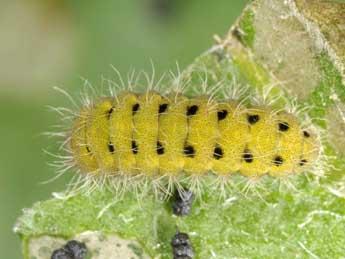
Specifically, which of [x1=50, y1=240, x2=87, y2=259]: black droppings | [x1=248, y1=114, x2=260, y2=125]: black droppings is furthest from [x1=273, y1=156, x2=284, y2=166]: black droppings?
[x1=50, y1=240, x2=87, y2=259]: black droppings

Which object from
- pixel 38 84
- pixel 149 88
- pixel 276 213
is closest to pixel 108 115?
pixel 149 88

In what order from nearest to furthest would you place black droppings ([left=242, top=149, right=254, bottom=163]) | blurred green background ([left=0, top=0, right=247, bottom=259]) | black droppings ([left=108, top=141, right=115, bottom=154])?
black droppings ([left=242, top=149, right=254, bottom=163]) < black droppings ([left=108, top=141, right=115, bottom=154]) < blurred green background ([left=0, top=0, right=247, bottom=259])

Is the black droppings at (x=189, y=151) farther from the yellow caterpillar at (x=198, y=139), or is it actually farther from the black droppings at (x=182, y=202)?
the black droppings at (x=182, y=202)

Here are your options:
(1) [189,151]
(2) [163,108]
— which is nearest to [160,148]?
(1) [189,151]

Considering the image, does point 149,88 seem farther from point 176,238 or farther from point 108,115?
point 176,238

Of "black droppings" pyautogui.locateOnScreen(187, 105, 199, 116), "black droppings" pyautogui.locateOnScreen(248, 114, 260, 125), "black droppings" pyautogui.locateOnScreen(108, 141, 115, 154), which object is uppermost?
"black droppings" pyautogui.locateOnScreen(187, 105, 199, 116)

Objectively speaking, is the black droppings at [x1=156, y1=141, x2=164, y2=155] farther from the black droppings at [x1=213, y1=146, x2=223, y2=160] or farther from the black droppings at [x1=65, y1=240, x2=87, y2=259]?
the black droppings at [x1=65, y1=240, x2=87, y2=259]
